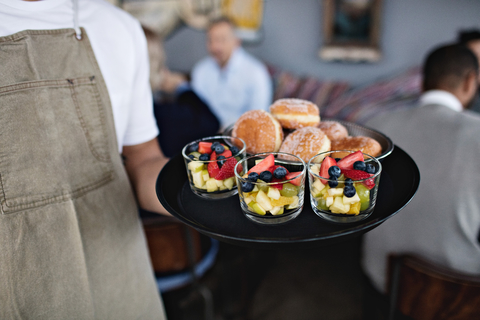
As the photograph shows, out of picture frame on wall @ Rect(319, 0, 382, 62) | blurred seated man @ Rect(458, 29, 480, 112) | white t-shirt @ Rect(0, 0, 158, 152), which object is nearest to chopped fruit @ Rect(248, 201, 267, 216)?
white t-shirt @ Rect(0, 0, 158, 152)

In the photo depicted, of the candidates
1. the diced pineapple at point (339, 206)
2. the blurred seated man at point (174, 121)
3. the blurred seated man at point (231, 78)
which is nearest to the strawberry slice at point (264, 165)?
the diced pineapple at point (339, 206)

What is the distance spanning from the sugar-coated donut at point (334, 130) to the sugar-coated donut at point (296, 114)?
0.04 metres

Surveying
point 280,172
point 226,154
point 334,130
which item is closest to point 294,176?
point 280,172

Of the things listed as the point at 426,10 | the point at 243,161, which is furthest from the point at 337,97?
the point at 243,161

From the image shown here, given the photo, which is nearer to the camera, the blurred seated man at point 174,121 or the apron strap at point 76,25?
the apron strap at point 76,25

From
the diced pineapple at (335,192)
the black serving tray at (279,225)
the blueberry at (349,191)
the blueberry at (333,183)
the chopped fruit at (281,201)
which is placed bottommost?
the black serving tray at (279,225)

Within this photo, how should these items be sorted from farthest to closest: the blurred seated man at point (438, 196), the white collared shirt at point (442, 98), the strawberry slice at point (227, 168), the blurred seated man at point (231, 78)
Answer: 1. the blurred seated man at point (231, 78)
2. the white collared shirt at point (442, 98)
3. the blurred seated man at point (438, 196)
4. the strawberry slice at point (227, 168)

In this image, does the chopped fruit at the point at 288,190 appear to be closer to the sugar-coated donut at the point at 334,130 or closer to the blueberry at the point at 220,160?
the blueberry at the point at 220,160

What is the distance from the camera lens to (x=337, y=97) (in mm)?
3953

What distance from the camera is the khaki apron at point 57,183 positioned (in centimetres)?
86

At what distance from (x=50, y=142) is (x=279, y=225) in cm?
68

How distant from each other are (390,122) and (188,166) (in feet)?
4.22

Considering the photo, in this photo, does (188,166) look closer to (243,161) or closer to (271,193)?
(243,161)

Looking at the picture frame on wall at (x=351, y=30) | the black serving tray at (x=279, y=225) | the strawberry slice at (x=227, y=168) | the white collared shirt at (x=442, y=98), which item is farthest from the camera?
the picture frame on wall at (x=351, y=30)
